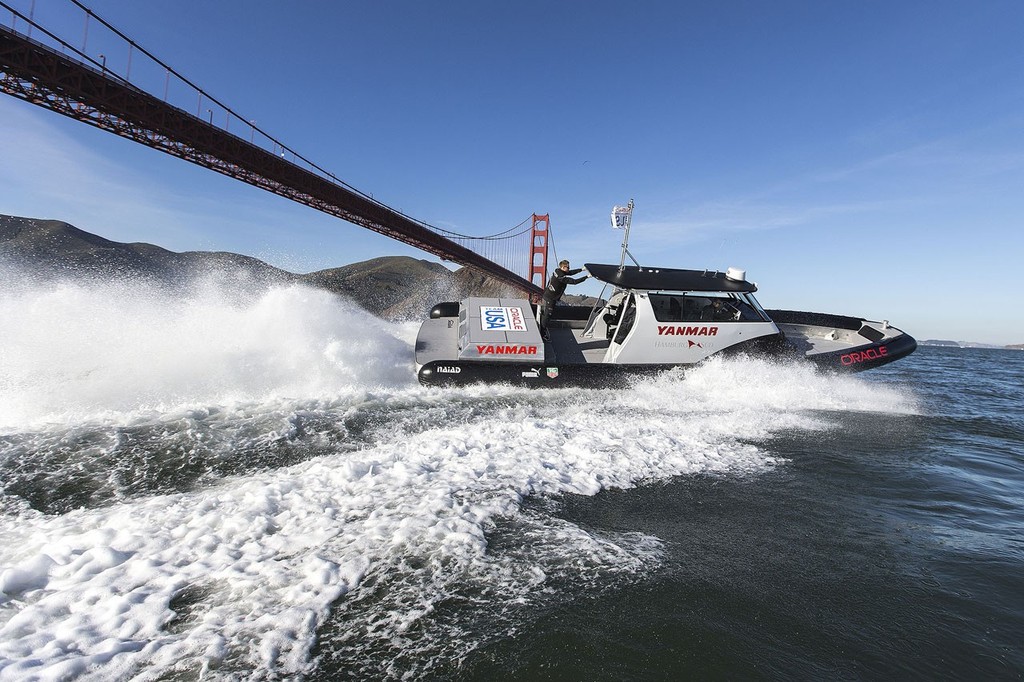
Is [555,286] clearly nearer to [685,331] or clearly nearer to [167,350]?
[685,331]

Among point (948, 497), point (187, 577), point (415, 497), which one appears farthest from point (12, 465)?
point (948, 497)

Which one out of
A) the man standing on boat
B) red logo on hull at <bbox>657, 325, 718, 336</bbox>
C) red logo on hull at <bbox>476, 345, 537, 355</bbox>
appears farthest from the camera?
the man standing on boat

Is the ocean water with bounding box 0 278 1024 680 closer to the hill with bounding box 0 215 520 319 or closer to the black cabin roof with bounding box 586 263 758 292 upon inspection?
the black cabin roof with bounding box 586 263 758 292

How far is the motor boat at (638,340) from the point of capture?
282 inches

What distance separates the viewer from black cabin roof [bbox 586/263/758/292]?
7.81 metres

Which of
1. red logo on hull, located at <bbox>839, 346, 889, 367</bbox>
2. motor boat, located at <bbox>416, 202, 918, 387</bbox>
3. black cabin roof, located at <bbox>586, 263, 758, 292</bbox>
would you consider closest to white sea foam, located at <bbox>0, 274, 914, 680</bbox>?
motor boat, located at <bbox>416, 202, 918, 387</bbox>

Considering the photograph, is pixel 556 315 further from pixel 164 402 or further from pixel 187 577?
pixel 187 577

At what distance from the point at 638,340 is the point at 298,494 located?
586 centimetres

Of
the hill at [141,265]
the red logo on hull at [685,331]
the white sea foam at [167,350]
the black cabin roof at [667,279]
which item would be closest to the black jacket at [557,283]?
the black cabin roof at [667,279]

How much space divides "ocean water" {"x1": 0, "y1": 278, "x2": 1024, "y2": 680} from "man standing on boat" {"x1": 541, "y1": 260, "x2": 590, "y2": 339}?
2742 millimetres

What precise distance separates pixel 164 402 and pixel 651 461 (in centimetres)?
518

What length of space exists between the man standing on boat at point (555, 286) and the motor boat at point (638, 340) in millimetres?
242

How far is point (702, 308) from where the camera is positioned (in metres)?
7.88

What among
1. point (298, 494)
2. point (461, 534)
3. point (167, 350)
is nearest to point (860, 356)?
point (461, 534)
